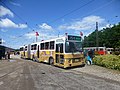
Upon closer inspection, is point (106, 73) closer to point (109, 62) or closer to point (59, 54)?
point (109, 62)

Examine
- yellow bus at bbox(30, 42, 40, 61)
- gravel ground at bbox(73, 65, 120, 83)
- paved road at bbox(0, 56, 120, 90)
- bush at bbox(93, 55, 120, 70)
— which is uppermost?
yellow bus at bbox(30, 42, 40, 61)

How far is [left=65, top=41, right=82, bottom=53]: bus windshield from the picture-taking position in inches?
711

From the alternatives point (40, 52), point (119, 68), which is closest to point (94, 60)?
point (119, 68)

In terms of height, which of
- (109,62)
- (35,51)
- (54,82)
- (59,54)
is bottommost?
(54,82)

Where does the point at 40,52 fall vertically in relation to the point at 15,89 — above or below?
above

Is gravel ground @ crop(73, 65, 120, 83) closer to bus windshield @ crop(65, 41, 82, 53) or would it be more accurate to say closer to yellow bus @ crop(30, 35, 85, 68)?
yellow bus @ crop(30, 35, 85, 68)

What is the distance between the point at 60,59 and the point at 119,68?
20.0 ft

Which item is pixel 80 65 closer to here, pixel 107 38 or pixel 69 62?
pixel 69 62

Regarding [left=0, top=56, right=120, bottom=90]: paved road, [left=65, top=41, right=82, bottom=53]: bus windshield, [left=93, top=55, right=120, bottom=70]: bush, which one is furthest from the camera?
Answer: [left=65, top=41, right=82, bottom=53]: bus windshield

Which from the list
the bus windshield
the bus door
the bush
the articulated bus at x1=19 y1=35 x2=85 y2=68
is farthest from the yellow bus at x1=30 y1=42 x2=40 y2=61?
the bush

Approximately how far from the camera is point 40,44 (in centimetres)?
2661

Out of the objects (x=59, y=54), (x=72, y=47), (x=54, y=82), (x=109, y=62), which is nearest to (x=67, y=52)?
(x=72, y=47)

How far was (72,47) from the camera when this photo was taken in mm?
18422

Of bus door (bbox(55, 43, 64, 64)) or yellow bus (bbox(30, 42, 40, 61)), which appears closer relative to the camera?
bus door (bbox(55, 43, 64, 64))
